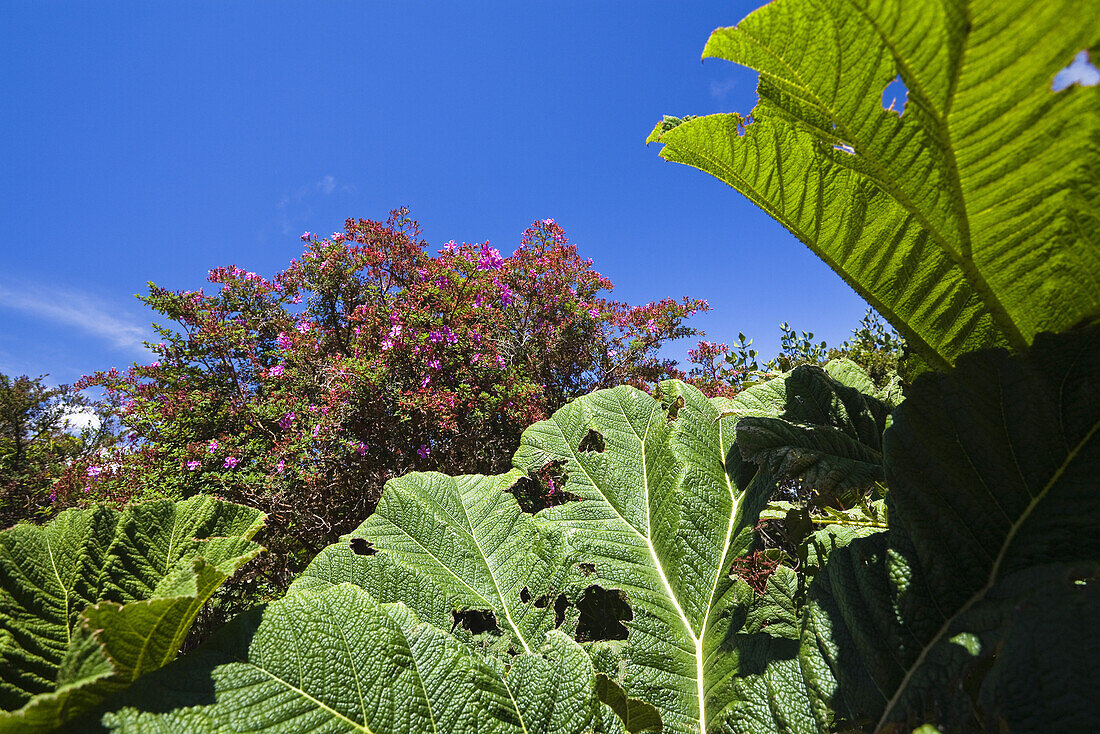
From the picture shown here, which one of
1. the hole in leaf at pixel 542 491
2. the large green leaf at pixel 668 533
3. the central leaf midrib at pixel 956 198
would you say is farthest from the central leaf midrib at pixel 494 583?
the hole in leaf at pixel 542 491

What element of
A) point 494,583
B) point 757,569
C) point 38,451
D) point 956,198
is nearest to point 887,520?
point 956,198

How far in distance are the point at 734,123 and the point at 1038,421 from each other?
1.73 feet

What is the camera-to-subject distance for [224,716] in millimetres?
583

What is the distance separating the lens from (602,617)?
1854 millimetres

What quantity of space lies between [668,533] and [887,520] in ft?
1.50

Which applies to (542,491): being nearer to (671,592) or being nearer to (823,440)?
(671,592)

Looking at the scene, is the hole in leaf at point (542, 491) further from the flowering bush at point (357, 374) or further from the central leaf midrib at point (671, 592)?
the central leaf midrib at point (671, 592)

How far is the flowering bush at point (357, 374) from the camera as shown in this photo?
3748 mm

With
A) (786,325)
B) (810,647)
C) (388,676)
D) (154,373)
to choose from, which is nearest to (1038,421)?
(810,647)

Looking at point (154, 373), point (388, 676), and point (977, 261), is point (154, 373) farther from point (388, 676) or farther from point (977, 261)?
point (977, 261)

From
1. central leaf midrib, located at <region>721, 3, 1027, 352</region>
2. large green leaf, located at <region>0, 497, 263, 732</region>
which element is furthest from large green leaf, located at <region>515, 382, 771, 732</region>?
large green leaf, located at <region>0, 497, 263, 732</region>

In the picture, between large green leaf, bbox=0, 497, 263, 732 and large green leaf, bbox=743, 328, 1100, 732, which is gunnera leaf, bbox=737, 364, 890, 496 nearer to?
large green leaf, bbox=743, 328, 1100, 732

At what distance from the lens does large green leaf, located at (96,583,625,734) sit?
0.59 metres

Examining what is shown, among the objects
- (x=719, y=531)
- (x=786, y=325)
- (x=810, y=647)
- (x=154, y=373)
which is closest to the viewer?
(x=810, y=647)
